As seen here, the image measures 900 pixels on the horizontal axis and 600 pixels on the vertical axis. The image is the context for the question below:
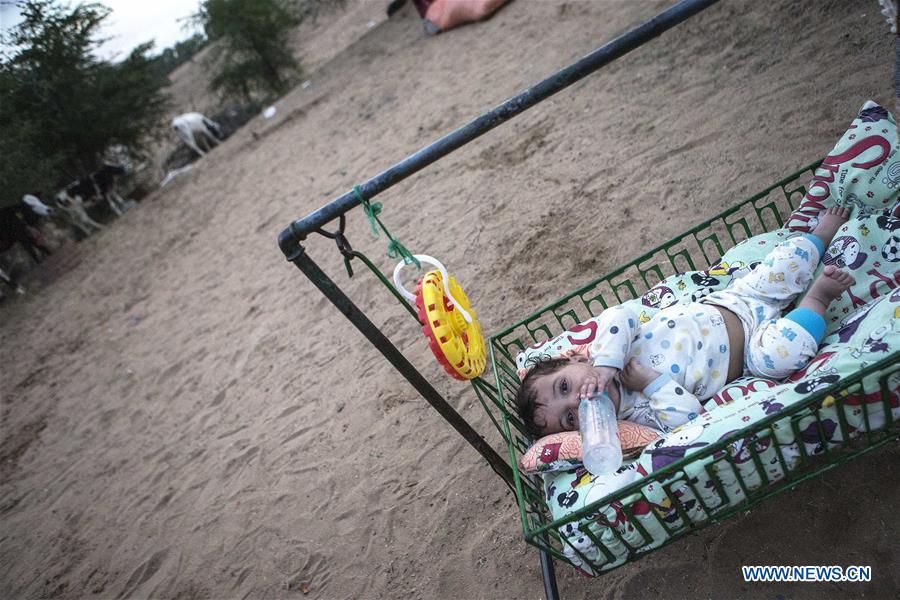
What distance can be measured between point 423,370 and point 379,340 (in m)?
1.58

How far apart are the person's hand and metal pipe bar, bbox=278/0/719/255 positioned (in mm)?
901

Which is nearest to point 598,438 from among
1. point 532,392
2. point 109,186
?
point 532,392

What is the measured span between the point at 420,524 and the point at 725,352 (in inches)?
57.3

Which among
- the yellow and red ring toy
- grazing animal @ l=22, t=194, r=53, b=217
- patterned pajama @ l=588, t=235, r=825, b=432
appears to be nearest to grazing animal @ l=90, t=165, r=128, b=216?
grazing animal @ l=22, t=194, r=53, b=217

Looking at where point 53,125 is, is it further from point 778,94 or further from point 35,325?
point 778,94

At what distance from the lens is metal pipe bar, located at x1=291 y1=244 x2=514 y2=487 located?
157 centimetres

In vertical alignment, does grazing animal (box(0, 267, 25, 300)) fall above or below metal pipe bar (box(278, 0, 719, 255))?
above

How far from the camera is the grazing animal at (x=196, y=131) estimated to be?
11.1 m

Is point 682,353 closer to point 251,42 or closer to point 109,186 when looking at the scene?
point 109,186

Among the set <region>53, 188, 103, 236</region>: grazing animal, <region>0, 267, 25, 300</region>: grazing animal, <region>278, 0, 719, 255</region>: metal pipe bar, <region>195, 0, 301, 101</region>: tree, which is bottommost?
<region>278, 0, 719, 255</region>: metal pipe bar

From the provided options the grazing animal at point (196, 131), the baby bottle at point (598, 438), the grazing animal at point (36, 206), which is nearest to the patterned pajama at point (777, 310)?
the baby bottle at point (598, 438)

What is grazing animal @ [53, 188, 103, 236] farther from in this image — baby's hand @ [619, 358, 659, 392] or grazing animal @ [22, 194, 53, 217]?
baby's hand @ [619, 358, 659, 392]

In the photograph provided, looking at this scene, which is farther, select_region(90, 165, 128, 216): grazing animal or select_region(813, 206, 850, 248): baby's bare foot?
select_region(90, 165, 128, 216): grazing animal

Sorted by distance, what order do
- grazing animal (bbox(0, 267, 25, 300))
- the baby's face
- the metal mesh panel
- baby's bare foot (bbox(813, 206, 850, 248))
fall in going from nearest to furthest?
the metal mesh panel, the baby's face, baby's bare foot (bbox(813, 206, 850, 248)), grazing animal (bbox(0, 267, 25, 300))
